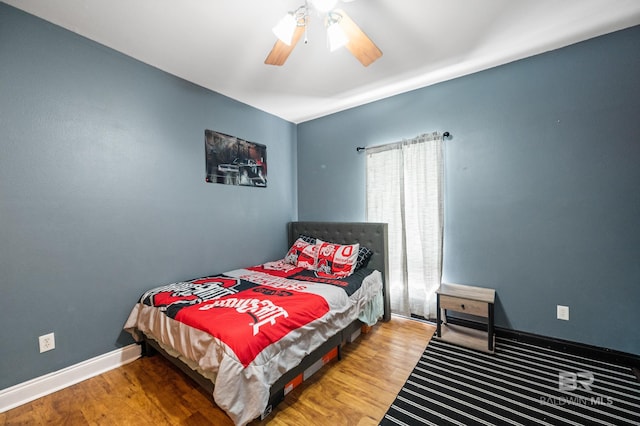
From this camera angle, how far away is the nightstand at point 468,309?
7.21 feet

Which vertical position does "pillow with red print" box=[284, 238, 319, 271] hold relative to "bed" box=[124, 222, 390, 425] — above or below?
above

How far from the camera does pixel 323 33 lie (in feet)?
6.44

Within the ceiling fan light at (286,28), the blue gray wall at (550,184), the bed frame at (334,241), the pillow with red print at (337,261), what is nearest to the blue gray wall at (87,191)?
the bed frame at (334,241)

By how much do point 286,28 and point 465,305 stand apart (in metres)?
2.62

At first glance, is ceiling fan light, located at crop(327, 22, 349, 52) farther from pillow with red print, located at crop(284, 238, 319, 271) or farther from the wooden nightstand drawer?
the wooden nightstand drawer

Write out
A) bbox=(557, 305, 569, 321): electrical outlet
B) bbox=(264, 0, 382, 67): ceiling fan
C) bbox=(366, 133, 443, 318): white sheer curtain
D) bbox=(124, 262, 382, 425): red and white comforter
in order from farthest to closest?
bbox=(366, 133, 443, 318): white sheer curtain, bbox=(557, 305, 569, 321): electrical outlet, bbox=(264, 0, 382, 67): ceiling fan, bbox=(124, 262, 382, 425): red and white comforter

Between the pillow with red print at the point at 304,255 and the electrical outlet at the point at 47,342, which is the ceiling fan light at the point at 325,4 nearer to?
the pillow with red print at the point at 304,255

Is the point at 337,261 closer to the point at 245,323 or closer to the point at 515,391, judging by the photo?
the point at 245,323

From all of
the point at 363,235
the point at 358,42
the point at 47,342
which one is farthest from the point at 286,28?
the point at 47,342

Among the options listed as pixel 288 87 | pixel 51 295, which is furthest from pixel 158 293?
pixel 288 87

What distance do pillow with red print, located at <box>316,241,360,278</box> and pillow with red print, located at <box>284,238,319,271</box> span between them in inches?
3.3

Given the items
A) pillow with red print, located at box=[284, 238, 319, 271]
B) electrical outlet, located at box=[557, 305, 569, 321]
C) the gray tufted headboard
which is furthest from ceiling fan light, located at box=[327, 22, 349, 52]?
electrical outlet, located at box=[557, 305, 569, 321]

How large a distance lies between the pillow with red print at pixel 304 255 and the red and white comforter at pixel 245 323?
402mm

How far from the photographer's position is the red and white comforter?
4.47ft
